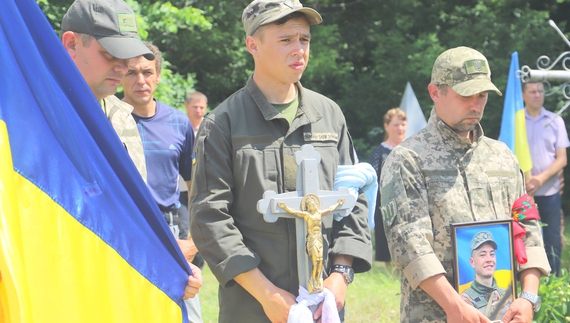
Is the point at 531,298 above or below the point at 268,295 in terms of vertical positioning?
below

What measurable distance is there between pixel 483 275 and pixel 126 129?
6.14 feet

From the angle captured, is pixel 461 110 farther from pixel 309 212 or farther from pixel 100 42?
pixel 100 42

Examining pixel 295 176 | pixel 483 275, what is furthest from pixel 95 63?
pixel 483 275

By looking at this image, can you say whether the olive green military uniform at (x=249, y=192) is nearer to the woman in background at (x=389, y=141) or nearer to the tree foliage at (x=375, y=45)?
Result: the woman in background at (x=389, y=141)

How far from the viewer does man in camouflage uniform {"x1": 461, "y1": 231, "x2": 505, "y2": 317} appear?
3.43 m

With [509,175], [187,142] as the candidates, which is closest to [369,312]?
[187,142]

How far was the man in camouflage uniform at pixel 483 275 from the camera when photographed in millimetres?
3430

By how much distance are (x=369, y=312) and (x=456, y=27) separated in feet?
38.8

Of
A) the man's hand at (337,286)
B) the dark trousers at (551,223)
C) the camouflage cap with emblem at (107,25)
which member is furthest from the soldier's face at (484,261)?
the dark trousers at (551,223)

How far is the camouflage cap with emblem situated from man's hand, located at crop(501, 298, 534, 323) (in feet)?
6.76

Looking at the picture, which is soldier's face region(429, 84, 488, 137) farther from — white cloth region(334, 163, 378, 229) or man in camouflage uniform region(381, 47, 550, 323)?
white cloth region(334, 163, 378, 229)

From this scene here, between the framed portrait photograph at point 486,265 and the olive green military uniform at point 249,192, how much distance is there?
0.53 metres

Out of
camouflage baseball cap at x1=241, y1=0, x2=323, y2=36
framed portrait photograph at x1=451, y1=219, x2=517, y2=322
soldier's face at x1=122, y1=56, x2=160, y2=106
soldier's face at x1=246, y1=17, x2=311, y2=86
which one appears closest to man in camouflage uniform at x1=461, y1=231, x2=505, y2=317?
framed portrait photograph at x1=451, y1=219, x2=517, y2=322

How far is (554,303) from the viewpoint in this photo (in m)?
4.75
